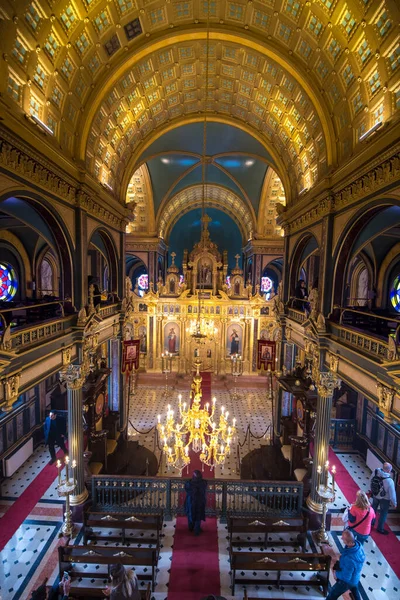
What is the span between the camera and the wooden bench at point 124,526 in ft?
24.5

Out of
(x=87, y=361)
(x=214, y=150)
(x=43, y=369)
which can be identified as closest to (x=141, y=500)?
(x=87, y=361)

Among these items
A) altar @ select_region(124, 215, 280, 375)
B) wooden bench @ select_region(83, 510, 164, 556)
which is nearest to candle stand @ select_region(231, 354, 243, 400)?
altar @ select_region(124, 215, 280, 375)

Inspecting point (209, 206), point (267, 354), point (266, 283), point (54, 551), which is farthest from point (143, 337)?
point (54, 551)

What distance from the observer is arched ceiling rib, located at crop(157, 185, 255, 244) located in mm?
22797

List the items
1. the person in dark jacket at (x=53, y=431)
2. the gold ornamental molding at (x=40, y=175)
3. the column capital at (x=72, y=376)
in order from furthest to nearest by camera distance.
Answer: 1. the person in dark jacket at (x=53, y=431)
2. the column capital at (x=72, y=376)
3. the gold ornamental molding at (x=40, y=175)

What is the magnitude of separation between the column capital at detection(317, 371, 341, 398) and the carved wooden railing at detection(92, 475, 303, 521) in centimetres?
275

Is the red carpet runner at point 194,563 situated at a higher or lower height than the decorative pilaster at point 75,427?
lower

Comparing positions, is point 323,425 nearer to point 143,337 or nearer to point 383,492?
point 383,492

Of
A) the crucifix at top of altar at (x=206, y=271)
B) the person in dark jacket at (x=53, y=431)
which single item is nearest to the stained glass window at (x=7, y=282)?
the person in dark jacket at (x=53, y=431)

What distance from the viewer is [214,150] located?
682 inches

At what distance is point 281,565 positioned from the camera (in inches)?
241

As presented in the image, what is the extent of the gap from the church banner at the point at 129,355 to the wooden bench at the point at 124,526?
5.93m

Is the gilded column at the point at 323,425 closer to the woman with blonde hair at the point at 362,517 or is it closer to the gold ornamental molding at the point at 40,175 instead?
the woman with blonde hair at the point at 362,517

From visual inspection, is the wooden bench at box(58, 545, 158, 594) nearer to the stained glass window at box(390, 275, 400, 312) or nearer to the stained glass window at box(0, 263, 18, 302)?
the stained glass window at box(0, 263, 18, 302)
